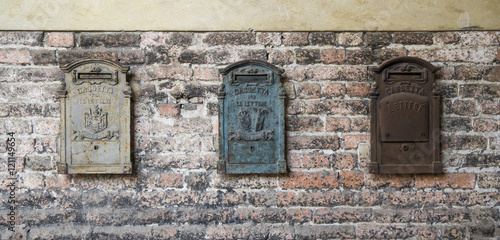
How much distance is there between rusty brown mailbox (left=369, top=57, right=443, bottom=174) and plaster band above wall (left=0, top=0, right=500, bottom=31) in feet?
1.22

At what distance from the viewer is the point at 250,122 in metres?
2.62

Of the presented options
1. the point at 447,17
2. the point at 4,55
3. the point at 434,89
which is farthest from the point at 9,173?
the point at 447,17

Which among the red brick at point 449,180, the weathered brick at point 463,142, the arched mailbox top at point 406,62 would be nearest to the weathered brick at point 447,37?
the arched mailbox top at point 406,62

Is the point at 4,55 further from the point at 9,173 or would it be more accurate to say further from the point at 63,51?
the point at 9,173

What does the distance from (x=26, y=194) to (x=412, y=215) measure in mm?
3128

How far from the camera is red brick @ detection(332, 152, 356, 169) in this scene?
2.69m

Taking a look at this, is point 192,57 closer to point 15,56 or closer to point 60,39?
point 60,39

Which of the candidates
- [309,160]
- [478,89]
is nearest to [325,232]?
[309,160]

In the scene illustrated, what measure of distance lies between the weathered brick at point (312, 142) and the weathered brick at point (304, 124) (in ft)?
0.21

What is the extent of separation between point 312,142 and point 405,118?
0.75 m

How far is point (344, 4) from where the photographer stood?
2.69 meters

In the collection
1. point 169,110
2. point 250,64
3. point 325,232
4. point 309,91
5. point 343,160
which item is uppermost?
point 250,64

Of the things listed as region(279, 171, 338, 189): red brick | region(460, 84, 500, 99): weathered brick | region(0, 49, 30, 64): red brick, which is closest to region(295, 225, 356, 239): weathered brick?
region(279, 171, 338, 189): red brick

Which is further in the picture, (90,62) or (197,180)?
(197,180)
